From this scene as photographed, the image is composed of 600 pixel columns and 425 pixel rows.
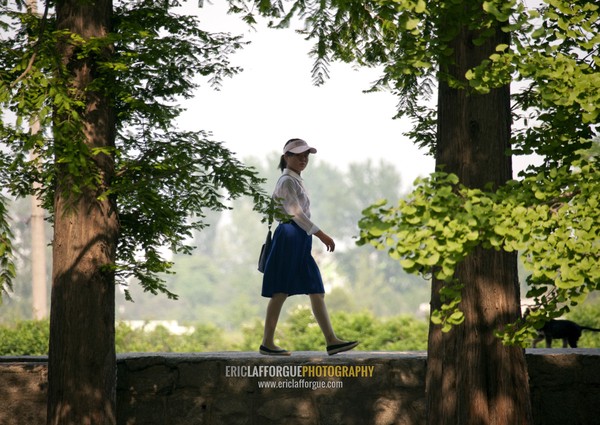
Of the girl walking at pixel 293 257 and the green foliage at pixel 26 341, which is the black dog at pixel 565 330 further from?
the green foliage at pixel 26 341

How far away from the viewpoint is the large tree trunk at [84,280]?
6461 mm

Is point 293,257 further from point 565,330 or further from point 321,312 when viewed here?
point 565,330

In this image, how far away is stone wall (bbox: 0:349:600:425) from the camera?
289 inches

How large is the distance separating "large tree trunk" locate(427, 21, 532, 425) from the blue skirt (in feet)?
6.77

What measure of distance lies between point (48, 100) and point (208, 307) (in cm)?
7374

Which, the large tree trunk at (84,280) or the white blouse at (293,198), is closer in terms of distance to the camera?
the large tree trunk at (84,280)

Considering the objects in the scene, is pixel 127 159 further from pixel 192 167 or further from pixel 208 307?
pixel 208 307

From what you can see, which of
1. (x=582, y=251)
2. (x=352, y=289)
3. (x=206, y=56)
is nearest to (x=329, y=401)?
(x=206, y=56)

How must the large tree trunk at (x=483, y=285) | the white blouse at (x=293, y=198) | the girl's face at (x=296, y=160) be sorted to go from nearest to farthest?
the large tree trunk at (x=483, y=285), the white blouse at (x=293, y=198), the girl's face at (x=296, y=160)

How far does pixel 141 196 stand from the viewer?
21.2 feet

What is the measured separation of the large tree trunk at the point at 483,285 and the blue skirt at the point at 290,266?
206cm

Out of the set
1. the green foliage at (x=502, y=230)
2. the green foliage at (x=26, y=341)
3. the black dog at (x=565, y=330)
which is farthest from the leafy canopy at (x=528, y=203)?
the green foliage at (x=26, y=341)

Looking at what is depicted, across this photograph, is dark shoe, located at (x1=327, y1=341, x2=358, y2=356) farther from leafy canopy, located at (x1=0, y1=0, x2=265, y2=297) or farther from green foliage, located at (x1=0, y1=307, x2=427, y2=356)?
green foliage, located at (x1=0, y1=307, x2=427, y2=356)

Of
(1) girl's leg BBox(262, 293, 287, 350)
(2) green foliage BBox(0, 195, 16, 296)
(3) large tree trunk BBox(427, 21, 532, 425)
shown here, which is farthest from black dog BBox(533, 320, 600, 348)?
(2) green foliage BBox(0, 195, 16, 296)
